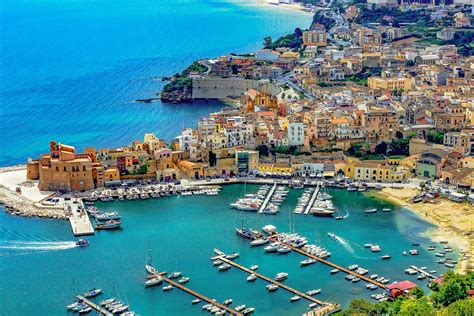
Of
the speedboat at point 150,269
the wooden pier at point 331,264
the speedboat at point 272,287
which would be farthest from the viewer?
the speedboat at point 150,269

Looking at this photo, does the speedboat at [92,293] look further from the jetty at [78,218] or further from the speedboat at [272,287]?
the jetty at [78,218]

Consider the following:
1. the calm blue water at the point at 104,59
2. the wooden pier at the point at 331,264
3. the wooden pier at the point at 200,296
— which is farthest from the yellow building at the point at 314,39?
the wooden pier at the point at 200,296

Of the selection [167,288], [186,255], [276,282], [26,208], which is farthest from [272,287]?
[26,208]

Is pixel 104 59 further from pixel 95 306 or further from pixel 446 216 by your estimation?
pixel 95 306

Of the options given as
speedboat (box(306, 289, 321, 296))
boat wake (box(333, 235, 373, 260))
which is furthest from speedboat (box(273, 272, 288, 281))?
boat wake (box(333, 235, 373, 260))

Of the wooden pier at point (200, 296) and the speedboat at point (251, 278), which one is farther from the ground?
the speedboat at point (251, 278)

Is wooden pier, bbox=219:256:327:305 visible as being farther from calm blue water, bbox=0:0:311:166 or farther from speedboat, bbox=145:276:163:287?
calm blue water, bbox=0:0:311:166
